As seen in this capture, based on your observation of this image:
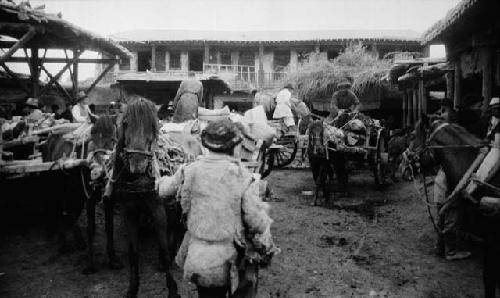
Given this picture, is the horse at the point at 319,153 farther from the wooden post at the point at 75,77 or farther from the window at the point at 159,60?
the window at the point at 159,60

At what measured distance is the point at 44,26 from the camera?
7750 mm

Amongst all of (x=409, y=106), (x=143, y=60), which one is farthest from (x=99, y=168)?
(x=143, y=60)

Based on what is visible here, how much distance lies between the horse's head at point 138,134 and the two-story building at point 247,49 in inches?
805

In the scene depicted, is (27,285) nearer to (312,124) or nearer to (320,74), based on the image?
(312,124)

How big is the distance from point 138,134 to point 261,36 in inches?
989

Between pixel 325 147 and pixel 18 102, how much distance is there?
10325 mm

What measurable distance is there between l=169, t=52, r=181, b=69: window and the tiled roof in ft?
3.56

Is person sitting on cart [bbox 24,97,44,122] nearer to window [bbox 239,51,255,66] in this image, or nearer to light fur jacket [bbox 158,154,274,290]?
light fur jacket [bbox 158,154,274,290]

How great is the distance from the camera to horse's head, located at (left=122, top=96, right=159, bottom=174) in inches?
157

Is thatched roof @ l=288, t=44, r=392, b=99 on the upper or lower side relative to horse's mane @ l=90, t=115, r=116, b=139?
upper

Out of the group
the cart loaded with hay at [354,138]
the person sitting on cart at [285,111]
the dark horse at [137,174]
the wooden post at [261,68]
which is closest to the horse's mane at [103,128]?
the dark horse at [137,174]

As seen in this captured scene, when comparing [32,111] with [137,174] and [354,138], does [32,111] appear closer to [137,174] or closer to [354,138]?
[137,174]

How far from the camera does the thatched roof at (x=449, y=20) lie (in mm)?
5871

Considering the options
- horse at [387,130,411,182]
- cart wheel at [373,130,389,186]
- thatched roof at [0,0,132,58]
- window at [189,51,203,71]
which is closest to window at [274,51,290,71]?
window at [189,51,203,71]
